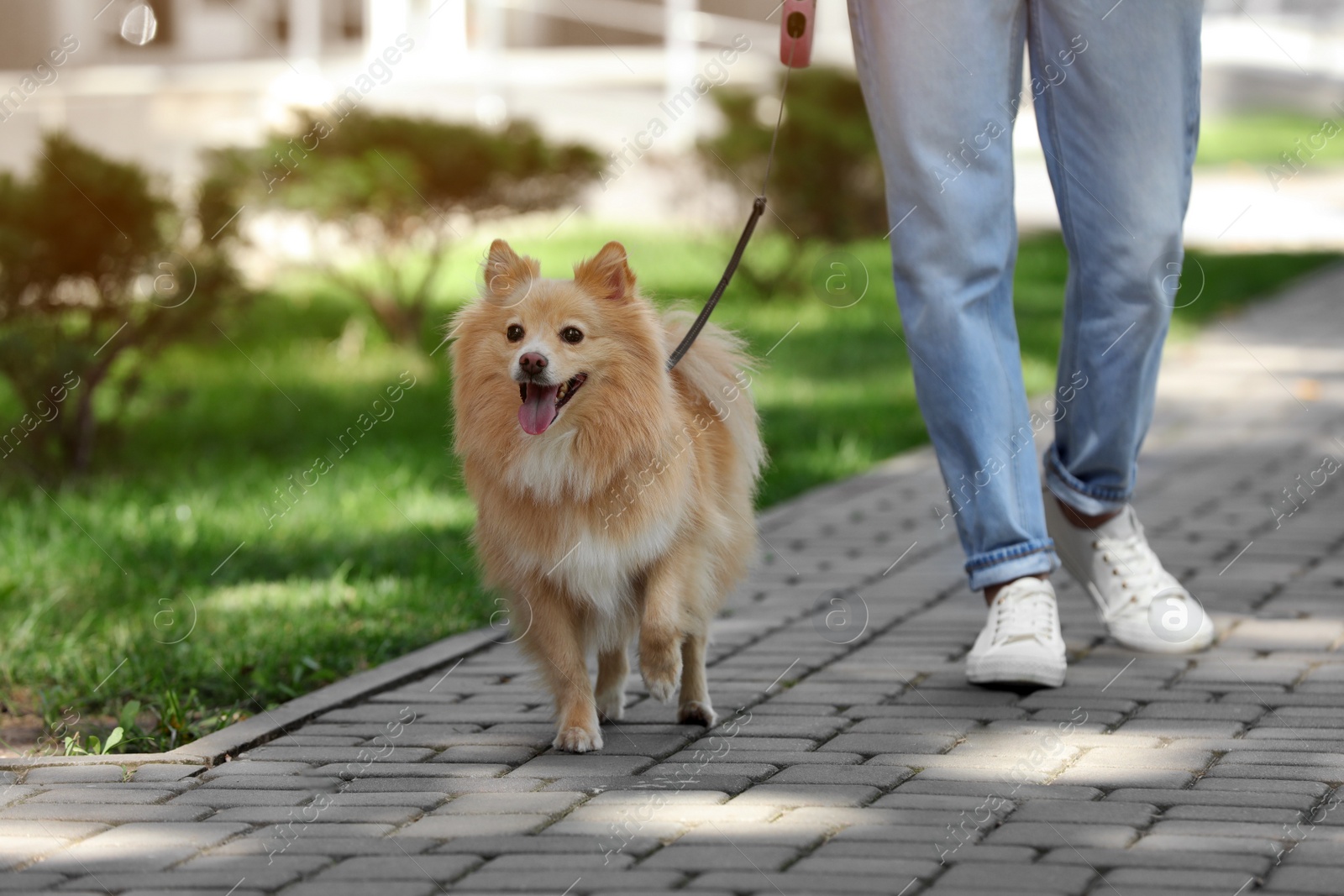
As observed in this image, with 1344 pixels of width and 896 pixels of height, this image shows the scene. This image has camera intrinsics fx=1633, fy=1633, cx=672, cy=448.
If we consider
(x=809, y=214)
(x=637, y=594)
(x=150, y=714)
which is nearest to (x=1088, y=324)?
(x=637, y=594)

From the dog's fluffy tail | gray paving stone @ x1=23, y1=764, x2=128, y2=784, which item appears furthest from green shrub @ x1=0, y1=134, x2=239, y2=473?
the dog's fluffy tail

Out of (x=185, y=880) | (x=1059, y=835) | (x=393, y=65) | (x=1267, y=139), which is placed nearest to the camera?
(x=185, y=880)

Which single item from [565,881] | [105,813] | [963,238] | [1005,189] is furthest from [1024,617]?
[105,813]

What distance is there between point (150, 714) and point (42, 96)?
44.0ft

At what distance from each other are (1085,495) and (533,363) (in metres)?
1.79

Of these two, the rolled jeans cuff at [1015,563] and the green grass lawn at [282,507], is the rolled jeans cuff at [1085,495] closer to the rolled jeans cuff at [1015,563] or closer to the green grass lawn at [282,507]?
the rolled jeans cuff at [1015,563]

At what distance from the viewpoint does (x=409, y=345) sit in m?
9.95

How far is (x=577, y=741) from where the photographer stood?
12.3 ft

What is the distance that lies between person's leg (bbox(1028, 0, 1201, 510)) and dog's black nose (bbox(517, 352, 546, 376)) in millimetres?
1537

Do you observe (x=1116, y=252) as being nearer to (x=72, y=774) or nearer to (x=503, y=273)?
(x=503, y=273)

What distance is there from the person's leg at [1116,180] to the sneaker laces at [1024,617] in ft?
1.85

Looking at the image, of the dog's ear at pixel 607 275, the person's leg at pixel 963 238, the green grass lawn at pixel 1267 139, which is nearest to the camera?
the dog's ear at pixel 607 275

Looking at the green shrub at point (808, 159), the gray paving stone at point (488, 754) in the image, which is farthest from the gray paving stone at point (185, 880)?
the green shrub at point (808, 159)

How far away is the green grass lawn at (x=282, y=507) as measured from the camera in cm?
456
